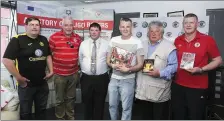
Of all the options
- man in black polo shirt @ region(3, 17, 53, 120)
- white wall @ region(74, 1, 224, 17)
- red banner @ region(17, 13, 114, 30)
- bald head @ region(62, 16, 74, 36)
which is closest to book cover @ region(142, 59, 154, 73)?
bald head @ region(62, 16, 74, 36)

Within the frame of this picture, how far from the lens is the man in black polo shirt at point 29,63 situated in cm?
274

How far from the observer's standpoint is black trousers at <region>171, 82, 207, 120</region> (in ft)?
7.95

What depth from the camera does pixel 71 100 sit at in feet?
10.7

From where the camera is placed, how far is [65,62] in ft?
9.96

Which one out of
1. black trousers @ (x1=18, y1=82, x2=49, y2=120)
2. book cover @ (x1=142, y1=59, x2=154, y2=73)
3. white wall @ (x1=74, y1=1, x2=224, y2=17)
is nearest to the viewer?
book cover @ (x1=142, y1=59, x2=154, y2=73)

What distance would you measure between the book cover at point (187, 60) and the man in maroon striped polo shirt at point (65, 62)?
141cm

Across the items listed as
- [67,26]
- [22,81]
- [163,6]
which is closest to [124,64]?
[67,26]

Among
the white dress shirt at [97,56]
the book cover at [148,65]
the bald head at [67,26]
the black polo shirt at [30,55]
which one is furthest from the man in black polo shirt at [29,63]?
the book cover at [148,65]

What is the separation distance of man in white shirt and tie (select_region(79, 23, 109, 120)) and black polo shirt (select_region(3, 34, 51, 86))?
497 mm

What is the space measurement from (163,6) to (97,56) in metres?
3.48

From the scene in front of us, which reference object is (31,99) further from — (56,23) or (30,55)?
(56,23)

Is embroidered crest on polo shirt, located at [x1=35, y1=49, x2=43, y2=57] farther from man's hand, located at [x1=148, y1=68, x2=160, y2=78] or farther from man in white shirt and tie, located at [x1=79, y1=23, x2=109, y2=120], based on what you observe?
man's hand, located at [x1=148, y1=68, x2=160, y2=78]

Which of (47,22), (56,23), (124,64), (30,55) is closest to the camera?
(124,64)

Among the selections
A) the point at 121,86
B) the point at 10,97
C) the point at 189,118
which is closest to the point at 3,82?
the point at 10,97
